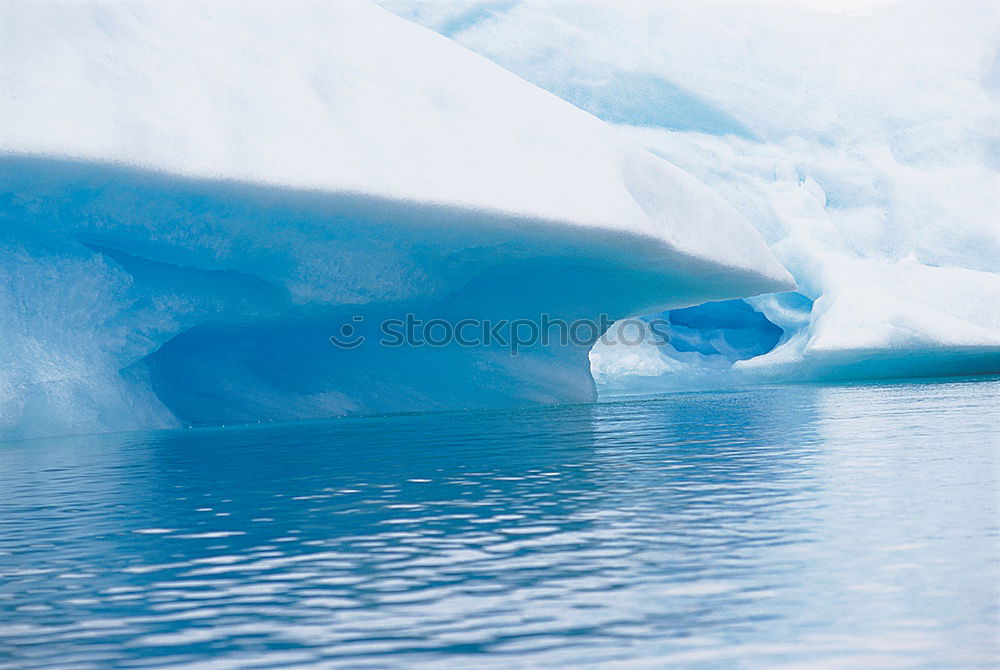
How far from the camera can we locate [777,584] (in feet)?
8.94

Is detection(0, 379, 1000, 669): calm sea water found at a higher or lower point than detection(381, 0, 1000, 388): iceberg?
lower

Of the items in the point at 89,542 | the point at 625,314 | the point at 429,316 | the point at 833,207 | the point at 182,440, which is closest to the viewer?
the point at 89,542

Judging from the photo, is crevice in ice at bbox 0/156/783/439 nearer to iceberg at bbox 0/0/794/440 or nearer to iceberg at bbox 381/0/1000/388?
iceberg at bbox 0/0/794/440

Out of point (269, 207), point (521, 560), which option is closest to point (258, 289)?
point (269, 207)

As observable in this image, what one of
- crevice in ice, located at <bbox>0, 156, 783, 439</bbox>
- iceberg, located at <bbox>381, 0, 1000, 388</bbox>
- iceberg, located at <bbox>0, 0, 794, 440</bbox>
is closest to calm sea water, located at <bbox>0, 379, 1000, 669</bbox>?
iceberg, located at <bbox>0, 0, 794, 440</bbox>

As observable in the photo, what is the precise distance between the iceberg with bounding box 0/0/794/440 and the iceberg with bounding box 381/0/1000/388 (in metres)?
7.40

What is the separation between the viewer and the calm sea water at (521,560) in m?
2.32

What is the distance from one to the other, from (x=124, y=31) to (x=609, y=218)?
4.05 m

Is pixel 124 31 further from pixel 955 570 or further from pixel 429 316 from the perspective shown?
pixel 955 570

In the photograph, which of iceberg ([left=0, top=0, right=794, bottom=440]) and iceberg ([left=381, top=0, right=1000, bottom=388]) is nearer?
iceberg ([left=0, top=0, right=794, bottom=440])

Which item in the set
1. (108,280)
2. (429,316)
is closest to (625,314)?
(429,316)

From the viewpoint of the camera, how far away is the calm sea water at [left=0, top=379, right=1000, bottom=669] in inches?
91.5

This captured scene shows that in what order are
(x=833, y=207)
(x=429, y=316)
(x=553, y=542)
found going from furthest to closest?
(x=833, y=207)
(x=429, y=316)
(x=553, y=542)

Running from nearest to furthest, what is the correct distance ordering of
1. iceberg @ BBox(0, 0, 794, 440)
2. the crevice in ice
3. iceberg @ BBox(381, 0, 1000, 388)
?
iceberg @ BBox(0, 0, 794, 440) → the crevice in ice → iceberg @ BBox(381, 0, 1000, 388)
